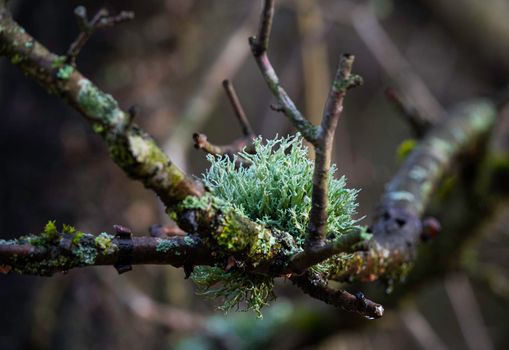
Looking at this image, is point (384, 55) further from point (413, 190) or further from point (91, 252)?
point (91, 252)

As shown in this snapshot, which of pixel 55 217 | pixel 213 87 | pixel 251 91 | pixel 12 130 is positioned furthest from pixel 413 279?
pixel 251 91

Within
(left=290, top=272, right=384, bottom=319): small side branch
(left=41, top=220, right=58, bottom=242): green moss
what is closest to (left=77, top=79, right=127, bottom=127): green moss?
(left=41, top=220, right=58, bottom=242): green moss

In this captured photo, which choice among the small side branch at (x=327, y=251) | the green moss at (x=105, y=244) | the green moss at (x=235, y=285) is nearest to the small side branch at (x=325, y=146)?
the small side branch at (x=327, y=251)

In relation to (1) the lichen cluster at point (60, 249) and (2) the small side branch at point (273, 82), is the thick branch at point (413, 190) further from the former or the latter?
(1) the lichen cluster at point (60, 249)

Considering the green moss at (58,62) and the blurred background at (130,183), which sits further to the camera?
the blurred background at (130,183)

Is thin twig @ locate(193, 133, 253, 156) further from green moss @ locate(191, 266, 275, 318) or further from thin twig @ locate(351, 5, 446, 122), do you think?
thin twig @ locate(351, 5, 446, 122)

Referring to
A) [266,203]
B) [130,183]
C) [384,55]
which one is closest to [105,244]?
[266,203]

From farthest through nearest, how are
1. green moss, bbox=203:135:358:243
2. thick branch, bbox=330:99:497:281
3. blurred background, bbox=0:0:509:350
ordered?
blurred background, bbox=0:0:509:350 → thick branch, bbox=330:99:497:281 → green moss, bbox=203:135:358:243

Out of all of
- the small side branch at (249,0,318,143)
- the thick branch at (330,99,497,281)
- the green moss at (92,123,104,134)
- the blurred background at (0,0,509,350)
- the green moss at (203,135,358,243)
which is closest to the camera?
the green moss at (92,123,104,134)
